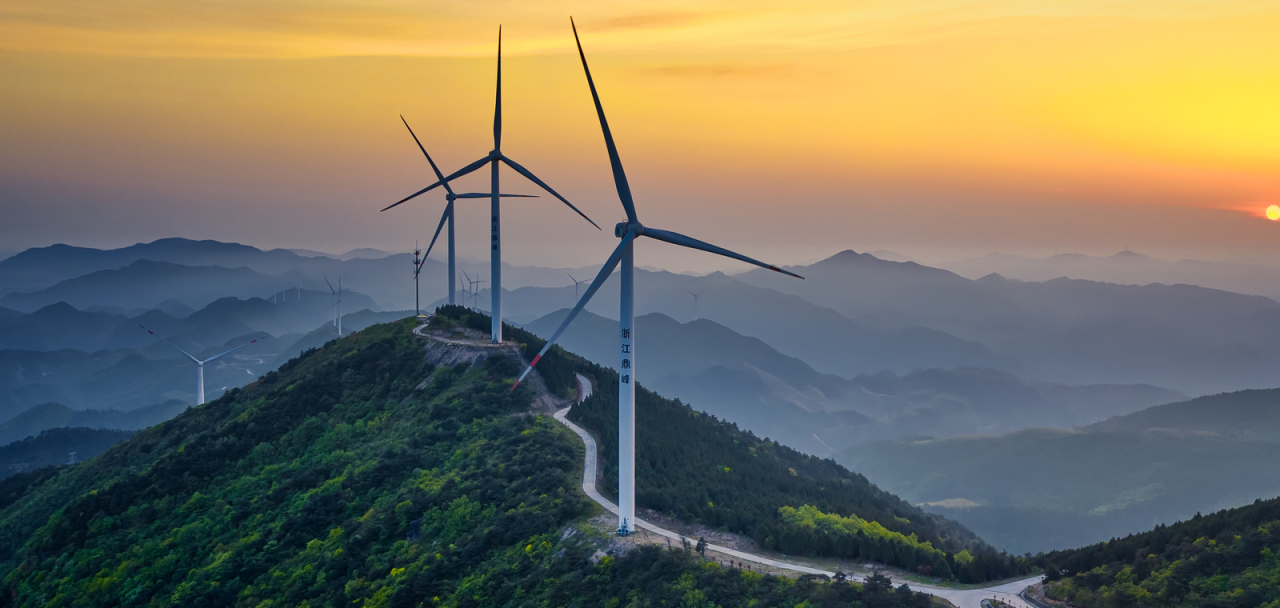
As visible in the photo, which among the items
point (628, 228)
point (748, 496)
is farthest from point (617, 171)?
point (748, 496)

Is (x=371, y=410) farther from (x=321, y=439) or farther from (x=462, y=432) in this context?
(x=462, y=432)

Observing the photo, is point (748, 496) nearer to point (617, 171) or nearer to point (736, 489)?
point (736, 489)

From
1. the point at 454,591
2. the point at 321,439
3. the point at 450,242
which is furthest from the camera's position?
the point at 450,242

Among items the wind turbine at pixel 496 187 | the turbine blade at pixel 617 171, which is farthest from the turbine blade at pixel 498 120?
the turbine blade at pixel 617 171

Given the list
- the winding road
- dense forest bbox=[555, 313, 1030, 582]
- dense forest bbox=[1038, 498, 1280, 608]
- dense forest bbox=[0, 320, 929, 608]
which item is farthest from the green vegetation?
dense forest bbox=[0, 320, 929, 608]

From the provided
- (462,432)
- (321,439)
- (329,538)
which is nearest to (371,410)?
(321,439)

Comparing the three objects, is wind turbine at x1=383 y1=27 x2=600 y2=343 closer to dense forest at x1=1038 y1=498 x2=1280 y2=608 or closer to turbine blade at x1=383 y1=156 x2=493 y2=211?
turbine blade at x1=383 y1=156 x2=493 y2=211

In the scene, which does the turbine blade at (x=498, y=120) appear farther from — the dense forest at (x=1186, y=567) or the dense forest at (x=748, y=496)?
the dense forest at (x=1186, y=567)
